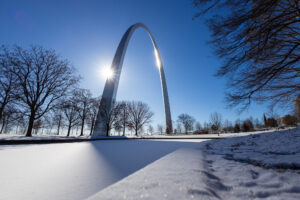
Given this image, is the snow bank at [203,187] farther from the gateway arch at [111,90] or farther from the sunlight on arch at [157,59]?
the sunlight on arch at [157,59]

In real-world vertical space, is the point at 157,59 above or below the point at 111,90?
above

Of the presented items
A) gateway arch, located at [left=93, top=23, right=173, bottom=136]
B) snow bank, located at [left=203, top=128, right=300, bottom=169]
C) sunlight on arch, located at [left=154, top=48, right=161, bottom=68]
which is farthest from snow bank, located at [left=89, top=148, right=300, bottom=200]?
sunlight on arch, located at [left=154, top=48, right=161, bottom=68]

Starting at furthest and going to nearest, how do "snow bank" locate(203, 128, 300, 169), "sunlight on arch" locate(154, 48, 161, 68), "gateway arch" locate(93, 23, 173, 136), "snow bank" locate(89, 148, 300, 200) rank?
1. "sunlight on arch" locate(154, 48, 161, 68)
2. "gateway arch" locate(93, 23, 173, 136)
3. "snow bank" locate(203, 128, 300, 169)
4. "snow bank" locate(89, 148, 300, 200)

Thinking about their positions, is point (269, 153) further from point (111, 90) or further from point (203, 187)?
point (111, 90)

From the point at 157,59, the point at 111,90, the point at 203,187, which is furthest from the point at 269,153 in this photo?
the point at 157,59

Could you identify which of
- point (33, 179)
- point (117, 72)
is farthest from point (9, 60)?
point (33, 179)

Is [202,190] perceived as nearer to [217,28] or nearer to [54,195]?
[54,195]

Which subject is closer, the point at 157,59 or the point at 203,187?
the point at 203,187

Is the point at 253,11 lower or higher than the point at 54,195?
Answer: higher

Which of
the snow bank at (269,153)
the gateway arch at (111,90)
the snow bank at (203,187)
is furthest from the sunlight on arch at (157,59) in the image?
the snow bank at (203,187)

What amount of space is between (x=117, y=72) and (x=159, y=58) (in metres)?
14.2

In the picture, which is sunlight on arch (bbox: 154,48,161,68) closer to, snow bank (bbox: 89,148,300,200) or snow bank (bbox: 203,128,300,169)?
snow bank (bbox: 203,128,300,169)

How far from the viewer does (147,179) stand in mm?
1459

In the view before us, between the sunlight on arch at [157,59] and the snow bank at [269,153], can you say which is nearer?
the snow bank at [269,153]
